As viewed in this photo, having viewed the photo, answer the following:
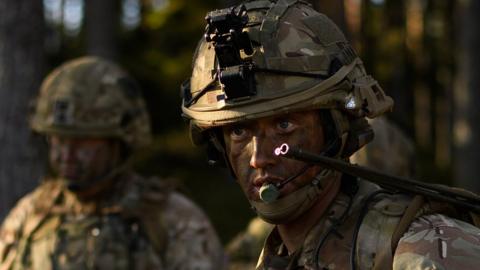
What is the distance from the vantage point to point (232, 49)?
373cm

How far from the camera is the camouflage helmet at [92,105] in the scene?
23.5 ft

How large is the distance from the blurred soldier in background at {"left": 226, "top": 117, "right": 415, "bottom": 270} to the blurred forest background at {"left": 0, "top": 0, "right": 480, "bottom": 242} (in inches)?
34.1

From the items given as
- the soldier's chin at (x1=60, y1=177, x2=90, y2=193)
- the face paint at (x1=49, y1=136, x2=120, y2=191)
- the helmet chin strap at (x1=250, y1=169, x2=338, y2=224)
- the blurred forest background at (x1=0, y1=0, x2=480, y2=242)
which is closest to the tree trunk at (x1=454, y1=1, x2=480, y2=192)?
the blurred forest background at (x1=0, y1=0, x2=480, y2=242)

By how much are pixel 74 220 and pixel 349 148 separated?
3.73 metres

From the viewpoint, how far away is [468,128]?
56.3 feet

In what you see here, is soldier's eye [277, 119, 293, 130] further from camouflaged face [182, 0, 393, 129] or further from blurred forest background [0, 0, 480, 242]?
blurred forest background [0, 0, 480, 242]

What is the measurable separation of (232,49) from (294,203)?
0.60 meters

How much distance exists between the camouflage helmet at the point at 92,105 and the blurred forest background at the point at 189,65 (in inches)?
21.6

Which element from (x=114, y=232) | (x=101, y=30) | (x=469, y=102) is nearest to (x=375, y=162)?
(x=114, y=232)

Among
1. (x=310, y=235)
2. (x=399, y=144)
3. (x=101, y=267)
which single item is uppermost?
→ (x=310, y=235)

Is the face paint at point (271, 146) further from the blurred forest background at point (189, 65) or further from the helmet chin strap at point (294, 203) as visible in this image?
the blurred forest background at point (189, 65)

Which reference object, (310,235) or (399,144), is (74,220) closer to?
(399,144)

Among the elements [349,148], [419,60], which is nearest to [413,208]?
[349,148]

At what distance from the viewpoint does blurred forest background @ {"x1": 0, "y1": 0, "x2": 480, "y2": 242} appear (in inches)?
343
